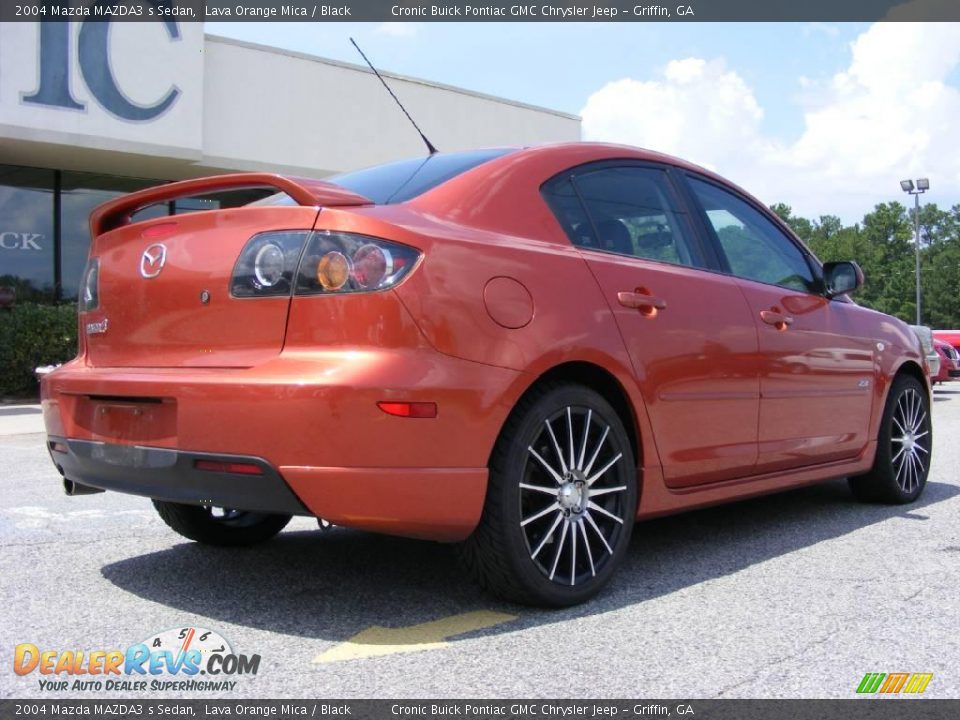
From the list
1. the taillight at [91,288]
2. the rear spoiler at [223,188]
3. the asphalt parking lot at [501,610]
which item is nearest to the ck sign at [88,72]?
the asphalt parking lot at [501,610]

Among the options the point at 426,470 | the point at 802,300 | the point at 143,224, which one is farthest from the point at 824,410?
the point at 143,224

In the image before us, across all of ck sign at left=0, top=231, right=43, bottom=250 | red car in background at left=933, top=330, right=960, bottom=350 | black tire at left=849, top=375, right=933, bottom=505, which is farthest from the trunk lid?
red car in background at left=933, top=330, right=960, bottom=350

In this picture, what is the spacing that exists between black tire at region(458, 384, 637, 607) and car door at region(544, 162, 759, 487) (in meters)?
0.29

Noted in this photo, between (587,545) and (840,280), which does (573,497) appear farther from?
(840,280)

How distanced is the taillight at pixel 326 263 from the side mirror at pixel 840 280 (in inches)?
109

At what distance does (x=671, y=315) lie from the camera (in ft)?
12.0

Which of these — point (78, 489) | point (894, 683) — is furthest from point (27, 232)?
point (894, 683)

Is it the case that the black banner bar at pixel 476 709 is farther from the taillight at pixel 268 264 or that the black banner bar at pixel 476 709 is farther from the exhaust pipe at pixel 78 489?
the taillight at pixel 268 264

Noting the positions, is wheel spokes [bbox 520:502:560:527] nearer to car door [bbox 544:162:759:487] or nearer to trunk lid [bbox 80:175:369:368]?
car door [bbox 544:162:759:487]

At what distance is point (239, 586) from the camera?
3473 mm

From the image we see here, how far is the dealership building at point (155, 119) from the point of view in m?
13.4

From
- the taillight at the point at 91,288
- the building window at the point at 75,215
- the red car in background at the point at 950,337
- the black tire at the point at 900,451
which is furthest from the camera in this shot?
the red car in background at the point at 950,337

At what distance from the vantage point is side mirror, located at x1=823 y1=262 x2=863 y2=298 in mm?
4840

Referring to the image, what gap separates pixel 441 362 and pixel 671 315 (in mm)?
1190
